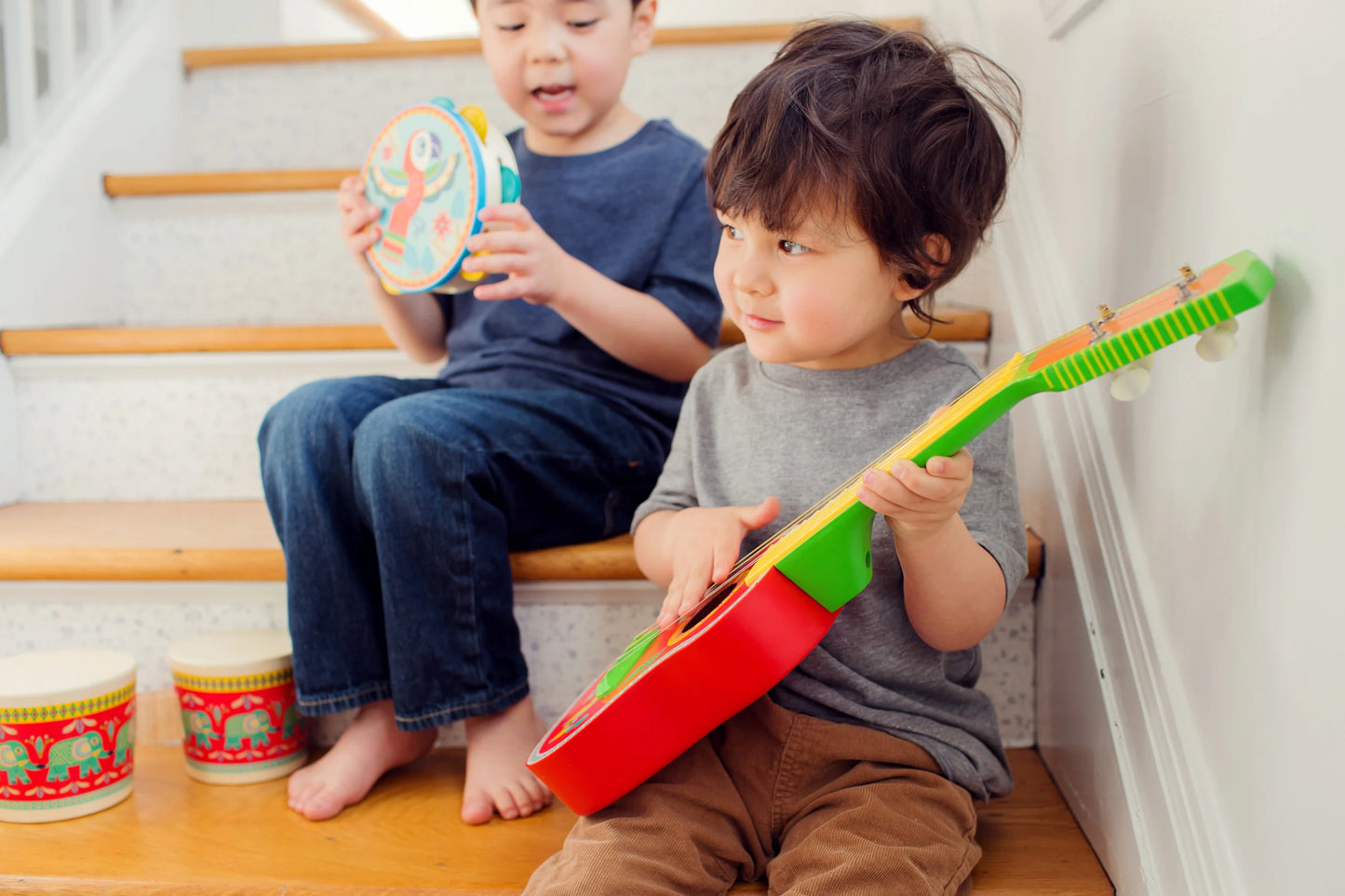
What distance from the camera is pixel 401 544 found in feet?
2.94

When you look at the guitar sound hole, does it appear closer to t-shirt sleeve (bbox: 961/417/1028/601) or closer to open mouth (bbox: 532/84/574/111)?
t-shirt sleeve (bbox: 961/417/1028/601)

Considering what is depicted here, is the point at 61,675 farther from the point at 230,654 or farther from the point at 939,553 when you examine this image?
the point at 939,553

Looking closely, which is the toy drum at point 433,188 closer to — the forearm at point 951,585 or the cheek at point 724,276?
the cheek at point 724,276

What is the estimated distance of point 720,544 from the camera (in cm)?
73

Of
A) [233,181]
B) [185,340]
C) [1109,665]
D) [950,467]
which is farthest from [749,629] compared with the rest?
[233,181]

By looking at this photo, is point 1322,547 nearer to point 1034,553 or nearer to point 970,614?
point 970,614

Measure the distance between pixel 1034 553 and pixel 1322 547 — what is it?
1.51 feet

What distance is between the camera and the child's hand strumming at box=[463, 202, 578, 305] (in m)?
0.94

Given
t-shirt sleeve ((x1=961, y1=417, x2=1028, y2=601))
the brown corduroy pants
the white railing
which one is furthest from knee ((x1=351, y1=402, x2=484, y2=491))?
the white railing

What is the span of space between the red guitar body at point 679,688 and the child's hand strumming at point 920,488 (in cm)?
9

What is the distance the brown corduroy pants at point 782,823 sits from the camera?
0.67 m

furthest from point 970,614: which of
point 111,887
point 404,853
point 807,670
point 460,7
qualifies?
point 460,7

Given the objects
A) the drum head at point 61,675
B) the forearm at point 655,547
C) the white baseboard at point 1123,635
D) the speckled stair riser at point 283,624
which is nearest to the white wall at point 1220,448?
the white baseboard at point 1123,635

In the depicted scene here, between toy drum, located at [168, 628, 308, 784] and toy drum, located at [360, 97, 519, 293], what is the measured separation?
14.3 inches
